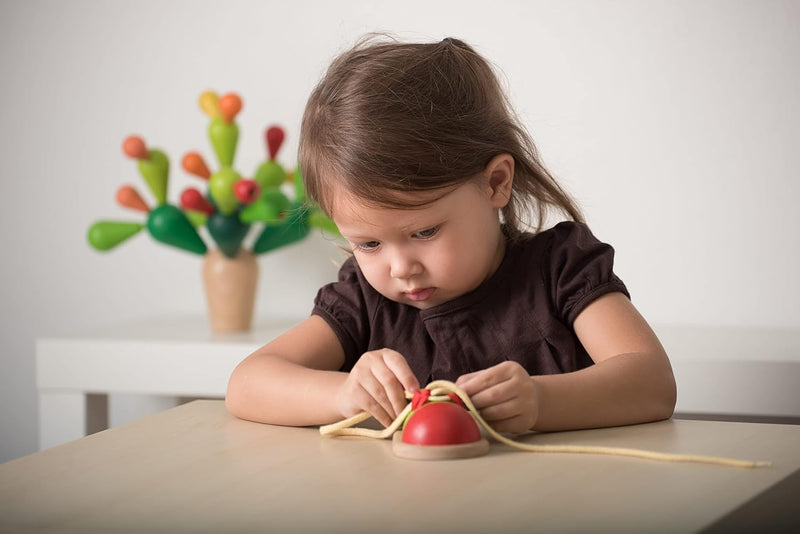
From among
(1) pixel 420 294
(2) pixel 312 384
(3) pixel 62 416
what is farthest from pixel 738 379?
(3) pixel 62 416

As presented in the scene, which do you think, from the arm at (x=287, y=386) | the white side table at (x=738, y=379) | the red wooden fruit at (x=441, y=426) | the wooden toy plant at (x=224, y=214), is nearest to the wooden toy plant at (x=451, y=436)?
the red wooden fruit at (x=441, y=426)

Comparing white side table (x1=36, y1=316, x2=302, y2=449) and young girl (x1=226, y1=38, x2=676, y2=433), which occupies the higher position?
young girl (x1=226, y1=38, x2=676, y2=433)

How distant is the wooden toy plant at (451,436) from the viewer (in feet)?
2.21

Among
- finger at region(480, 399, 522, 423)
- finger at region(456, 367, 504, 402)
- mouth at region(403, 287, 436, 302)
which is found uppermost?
mouth at region(403, 287, 436, 302)

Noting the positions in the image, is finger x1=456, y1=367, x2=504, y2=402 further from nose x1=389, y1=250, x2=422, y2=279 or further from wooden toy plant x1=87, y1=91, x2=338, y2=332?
wooden toy plant x1=87, y1=91, x2=338, y2=332

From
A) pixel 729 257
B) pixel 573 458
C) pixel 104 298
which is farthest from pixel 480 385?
pixel 104 298

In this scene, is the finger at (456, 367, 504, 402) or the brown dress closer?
the finger at (456, 367, 504, 402)

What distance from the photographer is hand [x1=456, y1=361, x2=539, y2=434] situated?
2.43 feet

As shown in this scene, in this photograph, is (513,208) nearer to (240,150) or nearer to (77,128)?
(240,150)

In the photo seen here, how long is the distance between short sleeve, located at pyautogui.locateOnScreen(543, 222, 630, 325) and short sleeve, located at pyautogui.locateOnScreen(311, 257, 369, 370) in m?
0.20

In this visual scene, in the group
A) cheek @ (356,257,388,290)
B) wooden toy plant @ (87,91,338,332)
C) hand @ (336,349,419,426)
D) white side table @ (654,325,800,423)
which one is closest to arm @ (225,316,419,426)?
hand @ (336,349,419,426)

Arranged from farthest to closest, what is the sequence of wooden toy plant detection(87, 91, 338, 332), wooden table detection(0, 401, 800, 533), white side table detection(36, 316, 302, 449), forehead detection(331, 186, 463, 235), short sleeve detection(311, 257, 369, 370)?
wooden toy plant detection(87, 91, 338, 332), white side table detection(36, 316, 302, 449), short sleeve detection(311, 257, 369, 370), forehead detection(331, 186, 463, 235), wooden table detection(0, 401, 800, 533)

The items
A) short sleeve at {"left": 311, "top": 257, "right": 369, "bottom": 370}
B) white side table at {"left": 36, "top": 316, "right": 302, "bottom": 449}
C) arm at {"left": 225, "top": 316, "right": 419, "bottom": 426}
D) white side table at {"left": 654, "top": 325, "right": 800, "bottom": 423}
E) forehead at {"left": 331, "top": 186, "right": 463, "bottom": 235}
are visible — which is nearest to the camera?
arm at {"left": 225, "top": 316, "right": 419, "bottom": 426}

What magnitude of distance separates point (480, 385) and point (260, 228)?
131 centimetres
